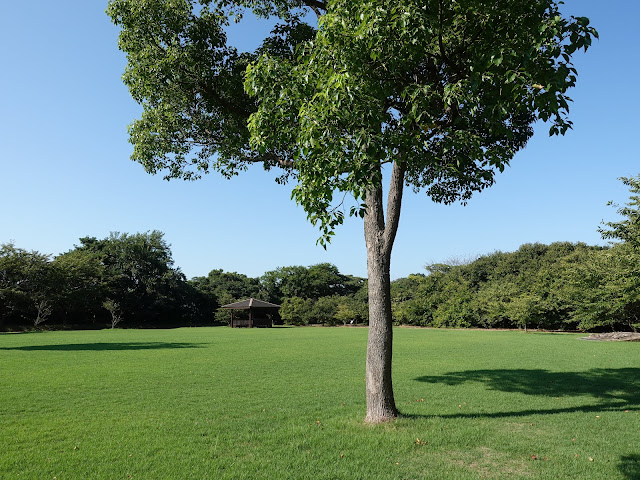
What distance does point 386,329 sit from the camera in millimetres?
5715

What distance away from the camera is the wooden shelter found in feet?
128

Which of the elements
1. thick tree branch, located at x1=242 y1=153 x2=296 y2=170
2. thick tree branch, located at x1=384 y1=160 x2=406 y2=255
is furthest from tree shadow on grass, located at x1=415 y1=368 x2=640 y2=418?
thick tree branch, located at x1=242 y1=153 x2=296 y2=170

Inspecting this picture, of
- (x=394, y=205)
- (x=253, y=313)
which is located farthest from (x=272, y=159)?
(x=253, y=313)

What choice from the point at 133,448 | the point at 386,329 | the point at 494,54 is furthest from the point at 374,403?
the point at 494,54

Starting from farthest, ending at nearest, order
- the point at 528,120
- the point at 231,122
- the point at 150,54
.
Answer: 1. the point at 231,122
2. the point at 528,120
3. the point at 150,54

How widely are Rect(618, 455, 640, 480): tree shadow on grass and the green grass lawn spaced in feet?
0.03

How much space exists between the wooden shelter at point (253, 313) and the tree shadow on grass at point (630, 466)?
3583cm

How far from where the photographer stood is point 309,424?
5695 millimetres

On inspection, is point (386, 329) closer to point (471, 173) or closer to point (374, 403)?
point (374, 403)

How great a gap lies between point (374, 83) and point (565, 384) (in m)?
7.71

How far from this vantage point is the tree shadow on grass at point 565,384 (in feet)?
22.4

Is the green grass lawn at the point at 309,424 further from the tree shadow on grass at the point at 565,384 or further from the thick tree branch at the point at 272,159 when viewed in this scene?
the thick tree branch at the point at 272,159

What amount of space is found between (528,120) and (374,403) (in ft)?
17.2

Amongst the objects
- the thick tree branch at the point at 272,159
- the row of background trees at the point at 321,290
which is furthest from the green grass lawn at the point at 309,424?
the row of background trees at the point at 321,290
